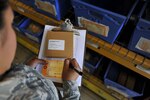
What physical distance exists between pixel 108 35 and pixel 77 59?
0.57ft

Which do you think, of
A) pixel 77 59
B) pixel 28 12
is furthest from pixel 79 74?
pixel 28 12

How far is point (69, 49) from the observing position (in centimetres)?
91

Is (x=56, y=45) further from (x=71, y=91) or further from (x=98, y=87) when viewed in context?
(x=98, y=87)

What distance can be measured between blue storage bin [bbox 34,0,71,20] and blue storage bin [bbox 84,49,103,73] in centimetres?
31

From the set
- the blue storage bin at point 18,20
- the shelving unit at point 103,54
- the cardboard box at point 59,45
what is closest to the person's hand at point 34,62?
the cardboard box at point 59,45

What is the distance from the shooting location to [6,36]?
36 cm

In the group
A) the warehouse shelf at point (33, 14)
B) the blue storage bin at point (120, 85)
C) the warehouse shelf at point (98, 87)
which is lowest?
the warehouse shelf at point (98, 87)

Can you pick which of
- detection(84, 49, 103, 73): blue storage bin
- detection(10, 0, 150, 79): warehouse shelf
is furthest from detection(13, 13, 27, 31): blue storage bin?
detection(84, 49, 103, 73): blue storage bin

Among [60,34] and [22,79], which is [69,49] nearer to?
[60,34]

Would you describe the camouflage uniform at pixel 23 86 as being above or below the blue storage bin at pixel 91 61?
above

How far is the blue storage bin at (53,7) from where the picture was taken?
957 mm

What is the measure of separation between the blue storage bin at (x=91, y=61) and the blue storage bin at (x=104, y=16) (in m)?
0.28

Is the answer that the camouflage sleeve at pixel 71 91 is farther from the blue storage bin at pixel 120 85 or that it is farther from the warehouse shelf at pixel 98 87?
the warehouse shelf at pixel 98 87

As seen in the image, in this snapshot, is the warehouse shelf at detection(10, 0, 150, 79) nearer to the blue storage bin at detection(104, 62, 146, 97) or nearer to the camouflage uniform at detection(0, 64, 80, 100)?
the blue storage bin at detection(104, 62, 146, 97)
